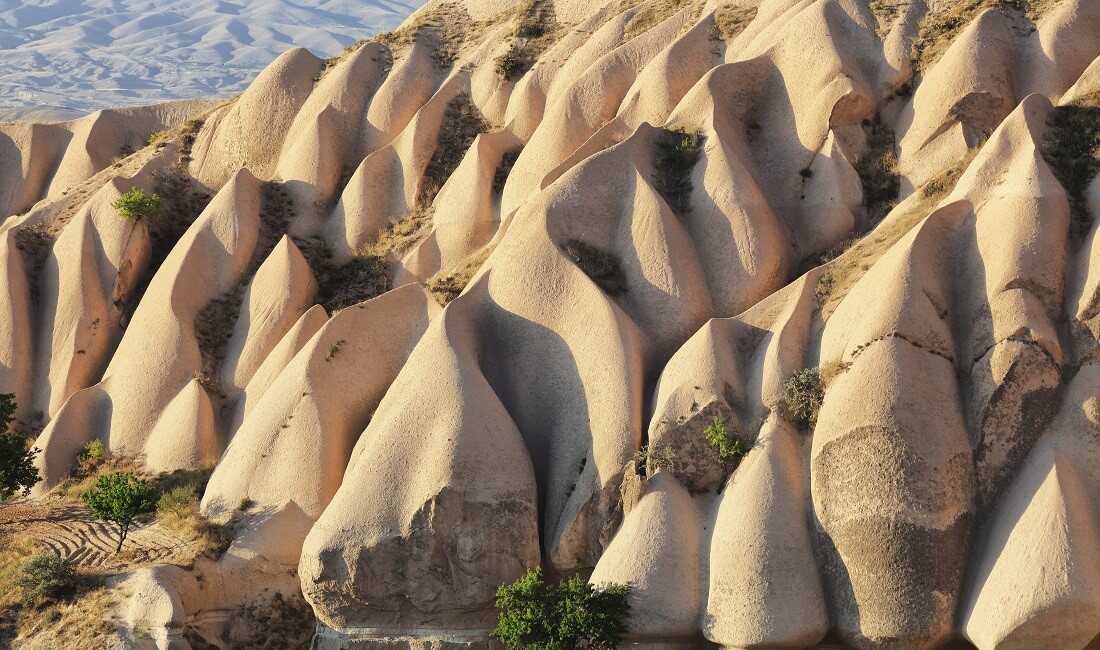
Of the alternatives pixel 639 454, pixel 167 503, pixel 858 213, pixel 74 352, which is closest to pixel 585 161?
pixel 858 213

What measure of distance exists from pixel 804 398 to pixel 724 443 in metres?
1.70

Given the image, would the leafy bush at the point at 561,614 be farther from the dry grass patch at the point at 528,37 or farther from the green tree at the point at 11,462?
the dry grass patch at the point at 528,37

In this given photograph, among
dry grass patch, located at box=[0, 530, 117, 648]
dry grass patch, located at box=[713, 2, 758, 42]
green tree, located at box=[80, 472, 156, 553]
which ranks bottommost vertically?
dry grass patch, located at box=[0, 530, 117, 648]

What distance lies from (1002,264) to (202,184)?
23.7 meters

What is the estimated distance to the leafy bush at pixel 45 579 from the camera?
25.9m

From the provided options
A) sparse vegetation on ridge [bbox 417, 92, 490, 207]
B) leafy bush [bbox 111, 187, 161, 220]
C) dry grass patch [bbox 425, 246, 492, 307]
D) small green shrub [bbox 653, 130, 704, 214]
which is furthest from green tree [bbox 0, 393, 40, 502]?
small green shrub [bbox 653, 130, 704, 214]

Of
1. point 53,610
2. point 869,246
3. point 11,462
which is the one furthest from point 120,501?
point 869,246

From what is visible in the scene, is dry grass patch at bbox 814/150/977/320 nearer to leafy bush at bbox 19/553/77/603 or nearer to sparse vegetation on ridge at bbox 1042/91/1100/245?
sparse vegetation on ridge at bbox 1042/91/1100/245

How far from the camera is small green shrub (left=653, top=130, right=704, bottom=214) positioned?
30.0 meters

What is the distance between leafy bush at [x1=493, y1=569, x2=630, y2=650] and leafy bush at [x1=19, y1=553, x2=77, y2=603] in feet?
29.8

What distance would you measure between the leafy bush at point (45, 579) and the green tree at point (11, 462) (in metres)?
3.25

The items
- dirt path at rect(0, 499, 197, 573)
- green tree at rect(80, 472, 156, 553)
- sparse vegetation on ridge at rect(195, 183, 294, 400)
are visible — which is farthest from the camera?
sparse vegetation on ridge at rect(195, 183, 294, 400)

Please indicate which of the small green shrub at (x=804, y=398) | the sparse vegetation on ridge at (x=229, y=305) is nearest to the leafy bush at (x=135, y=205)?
the sparse vegetation on ridge at (x=229, y=305)

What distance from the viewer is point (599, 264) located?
2861 cm
